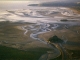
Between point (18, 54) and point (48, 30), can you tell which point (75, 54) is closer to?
point (18, 54)

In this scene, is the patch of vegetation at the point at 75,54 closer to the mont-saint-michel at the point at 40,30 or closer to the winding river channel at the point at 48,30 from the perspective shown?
the mont-saint-michel at the point at 40,30

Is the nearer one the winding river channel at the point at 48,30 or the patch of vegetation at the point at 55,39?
the winding river channel at the point at 48,30

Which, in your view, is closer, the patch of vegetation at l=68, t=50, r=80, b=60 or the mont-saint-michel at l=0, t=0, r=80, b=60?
the patch of vegetation at l=68, t=50, r=80, b=60

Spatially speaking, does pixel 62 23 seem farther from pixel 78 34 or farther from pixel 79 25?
pixel 78 34

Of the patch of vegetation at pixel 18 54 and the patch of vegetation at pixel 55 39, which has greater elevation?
the patch of vegetation at pixel 55 39

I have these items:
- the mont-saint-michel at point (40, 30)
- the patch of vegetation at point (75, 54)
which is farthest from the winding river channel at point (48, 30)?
the patch of vegetation at point (75, 54)

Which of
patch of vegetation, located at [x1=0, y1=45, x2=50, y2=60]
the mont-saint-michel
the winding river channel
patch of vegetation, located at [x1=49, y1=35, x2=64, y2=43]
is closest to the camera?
patch of vegetation, located at [x1=0, y1=45, x2=50, y2=60]

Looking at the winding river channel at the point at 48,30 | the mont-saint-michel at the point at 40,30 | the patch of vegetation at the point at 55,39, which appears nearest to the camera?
the winding river channel at the point at 48,30

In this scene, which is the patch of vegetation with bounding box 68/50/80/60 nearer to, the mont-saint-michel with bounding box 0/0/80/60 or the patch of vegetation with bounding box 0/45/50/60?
the mont-saint-michel with bounding box 0/0/80/60

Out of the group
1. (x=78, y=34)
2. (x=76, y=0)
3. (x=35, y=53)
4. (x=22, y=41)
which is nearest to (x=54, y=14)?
(x=76, y=0)

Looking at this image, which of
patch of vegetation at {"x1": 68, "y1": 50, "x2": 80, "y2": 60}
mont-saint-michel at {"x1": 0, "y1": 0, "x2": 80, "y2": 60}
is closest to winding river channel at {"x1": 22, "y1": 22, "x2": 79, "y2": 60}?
mont-saint-michel at {"x1": 0, "y1": 0, "x2": 80, "y2": 60}
